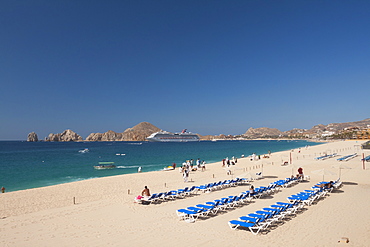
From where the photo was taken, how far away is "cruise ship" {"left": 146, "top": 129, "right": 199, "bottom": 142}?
14909 cm

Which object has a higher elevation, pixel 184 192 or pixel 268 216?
pixel 268 216

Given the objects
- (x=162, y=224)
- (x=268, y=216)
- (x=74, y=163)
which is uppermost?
(x=268, y=216)

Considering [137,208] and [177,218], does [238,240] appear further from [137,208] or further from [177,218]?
[137,208]

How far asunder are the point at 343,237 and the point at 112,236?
7120 millimetres

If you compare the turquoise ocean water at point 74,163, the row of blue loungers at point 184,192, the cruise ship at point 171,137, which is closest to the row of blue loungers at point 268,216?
the row of blue loungers at point 184,192

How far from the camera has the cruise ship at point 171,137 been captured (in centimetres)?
14909

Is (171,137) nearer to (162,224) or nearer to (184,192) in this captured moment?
(184,192)

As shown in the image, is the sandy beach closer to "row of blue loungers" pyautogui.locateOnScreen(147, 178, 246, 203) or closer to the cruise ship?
"row of blue loungers" pyautogui.locateOnScreen(147, 178, 246, 203)

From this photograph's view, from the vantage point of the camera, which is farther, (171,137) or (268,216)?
(171,137)

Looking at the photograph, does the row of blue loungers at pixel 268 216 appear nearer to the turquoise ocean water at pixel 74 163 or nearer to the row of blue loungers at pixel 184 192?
the row of blue loungers at pixel 184 192

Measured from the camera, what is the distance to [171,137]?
152 metres

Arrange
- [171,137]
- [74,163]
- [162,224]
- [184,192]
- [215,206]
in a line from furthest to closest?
[171,137] → [74,163] → [184,192] → [215,206] → [162,224]

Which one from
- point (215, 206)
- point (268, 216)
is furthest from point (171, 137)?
point (268, 216)

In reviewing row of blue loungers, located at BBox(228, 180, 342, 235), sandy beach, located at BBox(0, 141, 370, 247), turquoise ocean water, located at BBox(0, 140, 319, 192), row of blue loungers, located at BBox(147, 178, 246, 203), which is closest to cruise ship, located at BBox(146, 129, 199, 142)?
turquoise ocean water, located at BBox(0, 140, 319, 192)
